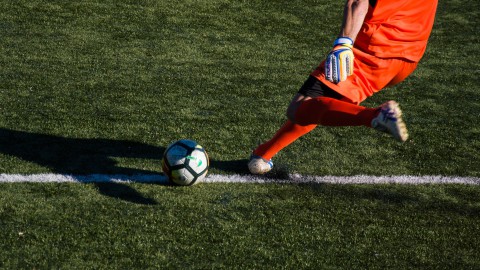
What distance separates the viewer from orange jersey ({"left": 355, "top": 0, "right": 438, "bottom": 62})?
4902 millimetres

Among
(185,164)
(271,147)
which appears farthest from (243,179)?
(185,164)

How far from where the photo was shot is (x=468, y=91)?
7.41 meters

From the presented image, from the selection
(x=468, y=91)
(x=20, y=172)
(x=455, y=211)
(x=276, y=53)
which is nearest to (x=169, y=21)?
(x=276, y=53)

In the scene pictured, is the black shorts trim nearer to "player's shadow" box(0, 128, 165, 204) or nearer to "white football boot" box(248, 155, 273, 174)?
"white football boot" box(248, 155, 273, 174)

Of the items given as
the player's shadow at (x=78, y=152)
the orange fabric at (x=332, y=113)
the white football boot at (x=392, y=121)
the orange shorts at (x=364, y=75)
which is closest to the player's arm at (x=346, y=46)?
the orange fabric at (x=332, y=113)

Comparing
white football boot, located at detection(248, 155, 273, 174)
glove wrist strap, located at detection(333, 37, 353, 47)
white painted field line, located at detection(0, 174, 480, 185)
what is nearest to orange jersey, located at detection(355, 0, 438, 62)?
glove wrist strap, located at detection(333, 37, 353, 47)

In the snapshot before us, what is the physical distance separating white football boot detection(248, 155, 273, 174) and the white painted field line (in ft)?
0.20

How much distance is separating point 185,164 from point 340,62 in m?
1.16

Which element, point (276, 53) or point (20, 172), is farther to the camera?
point (276, 53)

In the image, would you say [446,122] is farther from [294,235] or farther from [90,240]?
[90,240]

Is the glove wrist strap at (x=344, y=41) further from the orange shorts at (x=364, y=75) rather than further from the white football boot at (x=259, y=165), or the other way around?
the white football boot at (x=259, y=165)

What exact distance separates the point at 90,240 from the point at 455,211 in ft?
7.33

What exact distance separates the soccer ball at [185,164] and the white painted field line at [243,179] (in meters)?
0.15

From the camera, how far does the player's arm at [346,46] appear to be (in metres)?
4.56
